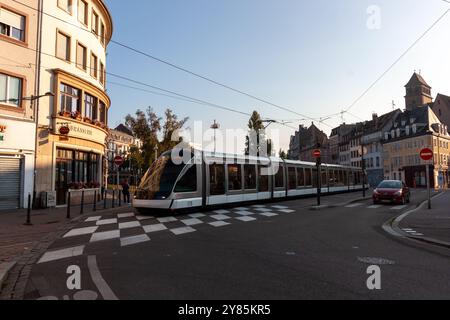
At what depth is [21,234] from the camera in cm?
967

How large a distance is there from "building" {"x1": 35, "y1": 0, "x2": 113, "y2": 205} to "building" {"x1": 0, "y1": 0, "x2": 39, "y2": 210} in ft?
1.47

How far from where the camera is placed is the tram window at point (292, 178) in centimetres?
2171

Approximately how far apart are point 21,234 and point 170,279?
22.5 feet

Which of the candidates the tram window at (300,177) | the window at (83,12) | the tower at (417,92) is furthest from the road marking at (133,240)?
the tower at (417,92)

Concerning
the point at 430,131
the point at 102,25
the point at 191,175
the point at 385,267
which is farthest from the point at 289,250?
the point at 430,131

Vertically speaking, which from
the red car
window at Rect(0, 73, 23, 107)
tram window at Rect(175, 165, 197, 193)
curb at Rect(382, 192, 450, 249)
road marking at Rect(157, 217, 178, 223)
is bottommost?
curb at Rect(382, 192, 450, 249)

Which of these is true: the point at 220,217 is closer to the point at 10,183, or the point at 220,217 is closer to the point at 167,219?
the point at 167,219

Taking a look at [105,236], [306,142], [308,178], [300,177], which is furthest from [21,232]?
[306,142]

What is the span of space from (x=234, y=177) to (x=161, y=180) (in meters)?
4.28

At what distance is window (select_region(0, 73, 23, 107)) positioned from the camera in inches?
642

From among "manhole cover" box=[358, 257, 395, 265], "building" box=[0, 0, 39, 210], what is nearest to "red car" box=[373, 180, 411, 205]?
Result: "manhole cover" box=[358, 257, 395, 265]

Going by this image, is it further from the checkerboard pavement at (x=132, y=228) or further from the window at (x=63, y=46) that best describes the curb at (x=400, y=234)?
the window at (x=63, y=46)

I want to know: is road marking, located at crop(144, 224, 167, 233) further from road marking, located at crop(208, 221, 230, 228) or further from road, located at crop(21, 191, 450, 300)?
road marking, located at crop(208, 221, 230, 228)
